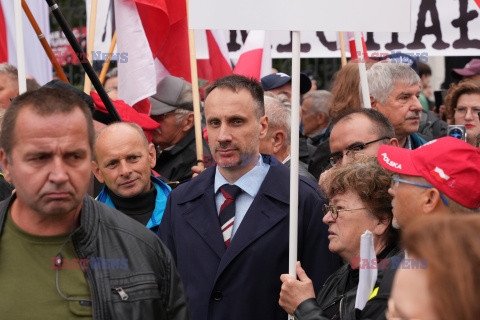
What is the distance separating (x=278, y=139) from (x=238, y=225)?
1.30 meters

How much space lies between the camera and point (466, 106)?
6.04 m

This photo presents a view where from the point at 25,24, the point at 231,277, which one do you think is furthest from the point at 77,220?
the point at 25,24

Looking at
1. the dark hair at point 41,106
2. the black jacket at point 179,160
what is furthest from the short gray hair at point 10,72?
the dark hair at point 41,106

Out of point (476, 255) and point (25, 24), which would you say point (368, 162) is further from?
point (25, 24)

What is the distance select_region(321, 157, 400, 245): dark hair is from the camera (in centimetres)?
356

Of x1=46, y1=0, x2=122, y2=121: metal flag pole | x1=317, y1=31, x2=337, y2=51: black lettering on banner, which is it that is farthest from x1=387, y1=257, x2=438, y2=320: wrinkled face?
x1=317, y1=31, x2=337, y2=51: black lettering on banner

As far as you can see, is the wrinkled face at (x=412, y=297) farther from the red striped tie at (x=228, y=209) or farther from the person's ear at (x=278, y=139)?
the person's ear at (x=278, y=139)

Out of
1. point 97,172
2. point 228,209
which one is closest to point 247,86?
point 228,209

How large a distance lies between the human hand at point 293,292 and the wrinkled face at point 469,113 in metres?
2.97

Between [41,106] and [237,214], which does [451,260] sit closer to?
[41,106]

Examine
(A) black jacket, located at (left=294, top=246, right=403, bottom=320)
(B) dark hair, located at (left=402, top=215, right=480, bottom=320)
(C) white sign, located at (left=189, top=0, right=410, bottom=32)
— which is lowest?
(A) black jacket, located at (left=294, top=246, right=403, bottom=320)

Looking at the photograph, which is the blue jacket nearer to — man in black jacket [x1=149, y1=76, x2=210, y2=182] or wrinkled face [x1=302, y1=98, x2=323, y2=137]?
man in black jacket [x1=149, y1=76, x2=210, y2=182]

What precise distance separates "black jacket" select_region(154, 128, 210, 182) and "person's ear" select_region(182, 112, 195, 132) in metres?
0.06

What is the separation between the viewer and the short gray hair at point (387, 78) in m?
5.23
